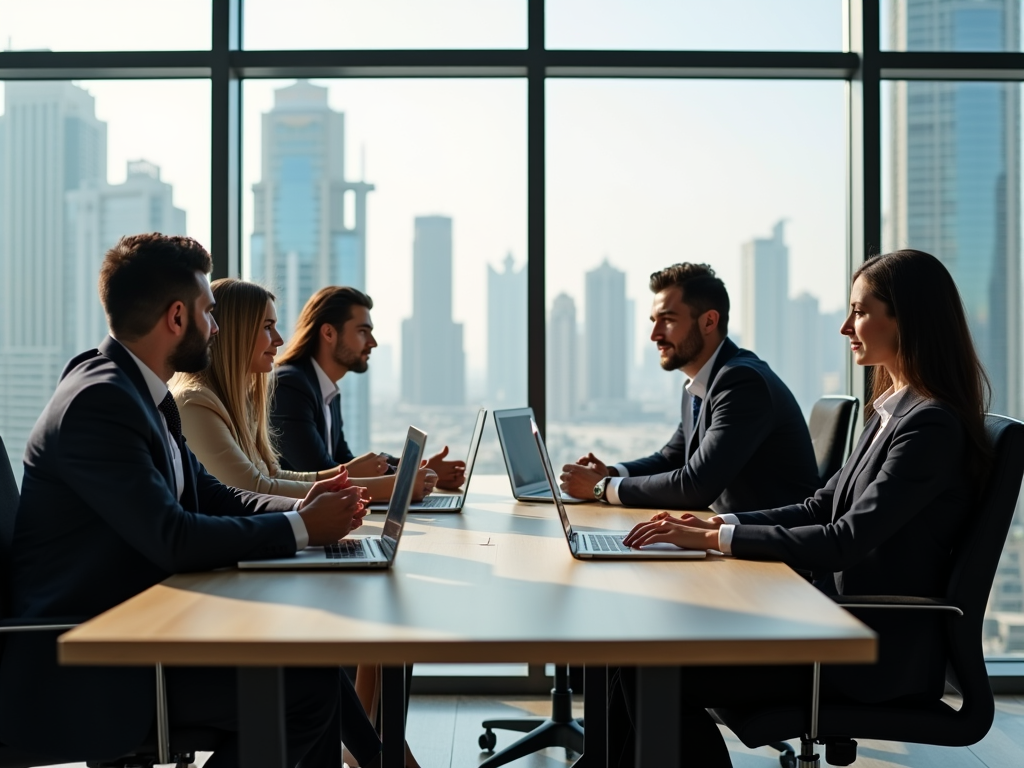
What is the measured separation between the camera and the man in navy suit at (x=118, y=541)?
1.82 metres

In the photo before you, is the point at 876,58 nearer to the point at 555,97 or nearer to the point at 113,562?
the point at 555,97

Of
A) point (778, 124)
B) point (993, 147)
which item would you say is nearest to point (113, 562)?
point (778, 124)

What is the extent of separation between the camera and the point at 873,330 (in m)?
2.39

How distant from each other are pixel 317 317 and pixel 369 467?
34.7 inches

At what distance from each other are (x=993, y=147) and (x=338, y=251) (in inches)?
104

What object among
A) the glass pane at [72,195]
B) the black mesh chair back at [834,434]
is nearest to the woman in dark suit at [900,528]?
the black mesh chair back at [834,434]

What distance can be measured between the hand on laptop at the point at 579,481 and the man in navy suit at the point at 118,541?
1088 mm

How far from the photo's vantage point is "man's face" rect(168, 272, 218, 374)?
225 centimetres

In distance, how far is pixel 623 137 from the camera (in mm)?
4008

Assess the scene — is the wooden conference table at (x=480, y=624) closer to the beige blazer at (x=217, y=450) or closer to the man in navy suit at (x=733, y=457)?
the man in navy suit at (x=733, y=457)

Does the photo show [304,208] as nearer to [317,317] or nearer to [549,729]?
[317,317]

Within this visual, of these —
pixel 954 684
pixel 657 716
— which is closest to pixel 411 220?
pixel 954 684

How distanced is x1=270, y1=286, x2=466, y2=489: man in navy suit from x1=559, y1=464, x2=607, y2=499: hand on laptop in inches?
Result: 17.6

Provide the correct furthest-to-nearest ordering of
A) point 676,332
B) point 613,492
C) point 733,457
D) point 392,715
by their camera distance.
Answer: point 676,332 < point 613,492 < point 733,457 < point 392,715
